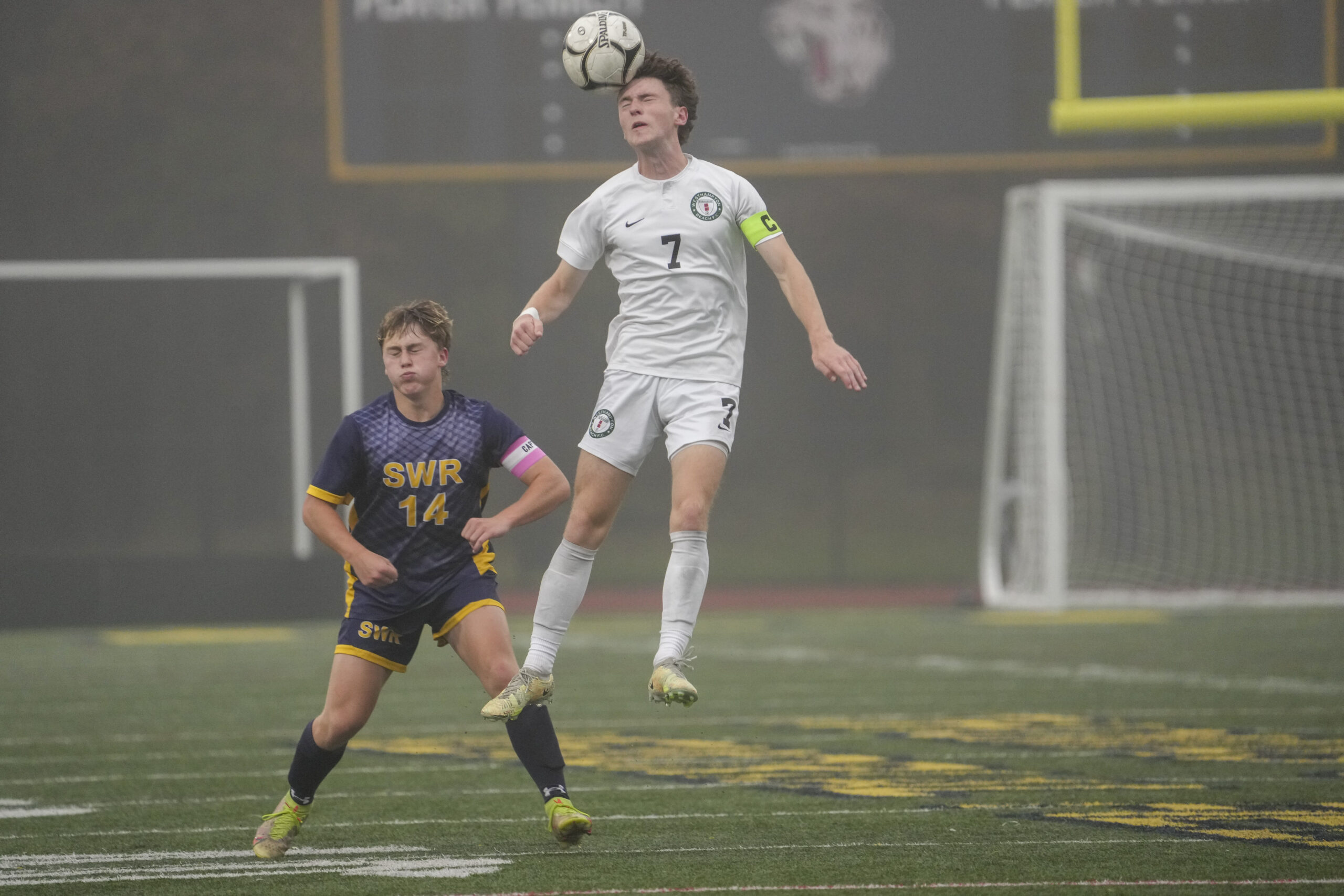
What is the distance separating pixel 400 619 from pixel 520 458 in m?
0.56

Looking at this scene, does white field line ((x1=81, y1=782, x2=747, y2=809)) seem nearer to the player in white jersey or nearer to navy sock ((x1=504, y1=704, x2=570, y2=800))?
the player in white jersey

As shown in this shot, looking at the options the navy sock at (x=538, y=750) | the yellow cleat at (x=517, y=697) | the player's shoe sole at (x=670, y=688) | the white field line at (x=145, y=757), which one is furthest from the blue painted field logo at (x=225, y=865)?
the white field line at (x=145, y=757)

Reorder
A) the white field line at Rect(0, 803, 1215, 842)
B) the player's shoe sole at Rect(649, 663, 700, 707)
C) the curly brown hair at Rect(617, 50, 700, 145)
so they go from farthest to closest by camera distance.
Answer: the white field line at Rect(0, 803, 1215, 842)
the curly brown hair at Rect(617, 50, 700, 145)
the player's shoe sole at Rect(649, 663, 700, 707)

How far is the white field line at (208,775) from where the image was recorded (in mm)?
7234

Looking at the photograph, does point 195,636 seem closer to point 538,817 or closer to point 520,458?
point 538,817

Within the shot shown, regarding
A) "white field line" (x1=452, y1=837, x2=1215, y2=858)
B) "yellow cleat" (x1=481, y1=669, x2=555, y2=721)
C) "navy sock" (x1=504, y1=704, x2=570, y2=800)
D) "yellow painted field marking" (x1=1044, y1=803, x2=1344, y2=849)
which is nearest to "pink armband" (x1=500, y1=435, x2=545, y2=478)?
"yellow cleat" (x1=481, y1=669, x2=555, y2=721)

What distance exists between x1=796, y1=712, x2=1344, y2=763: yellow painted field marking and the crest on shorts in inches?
Answer: 111

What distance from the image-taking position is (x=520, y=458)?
5.41 m

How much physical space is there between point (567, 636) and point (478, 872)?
8.99 metres

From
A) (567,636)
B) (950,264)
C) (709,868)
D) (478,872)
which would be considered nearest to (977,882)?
(709,868)

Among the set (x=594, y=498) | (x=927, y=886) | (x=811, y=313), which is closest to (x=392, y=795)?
(x=594, y=498)

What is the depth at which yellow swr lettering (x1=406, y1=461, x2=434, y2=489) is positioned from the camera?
5309 mm

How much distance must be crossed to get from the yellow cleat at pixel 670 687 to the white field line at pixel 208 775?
7.17 ft

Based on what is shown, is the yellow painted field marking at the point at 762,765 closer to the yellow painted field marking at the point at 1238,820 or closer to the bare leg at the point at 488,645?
the yellow painted field marking at the point at 1238,820
